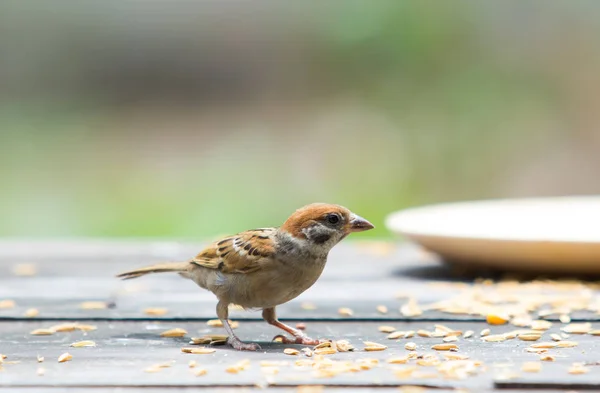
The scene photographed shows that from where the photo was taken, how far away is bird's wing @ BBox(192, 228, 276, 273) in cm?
277

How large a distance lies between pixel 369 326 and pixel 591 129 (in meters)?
6.42

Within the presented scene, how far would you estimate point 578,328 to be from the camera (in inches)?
112

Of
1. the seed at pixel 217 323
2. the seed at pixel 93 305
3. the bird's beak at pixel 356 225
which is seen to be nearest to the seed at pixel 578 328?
the bird's beak at pixel 356 225

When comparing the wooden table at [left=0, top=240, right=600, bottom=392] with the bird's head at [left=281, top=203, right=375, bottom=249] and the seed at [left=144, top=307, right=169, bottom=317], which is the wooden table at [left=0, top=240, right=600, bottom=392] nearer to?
the seed at [left=144, top=307, right=169, bottom=317]

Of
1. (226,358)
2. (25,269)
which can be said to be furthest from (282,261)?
(25,269)

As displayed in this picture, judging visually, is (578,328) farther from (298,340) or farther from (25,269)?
(25,269)

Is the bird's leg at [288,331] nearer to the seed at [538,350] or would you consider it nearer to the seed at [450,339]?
the seed at [450,339]

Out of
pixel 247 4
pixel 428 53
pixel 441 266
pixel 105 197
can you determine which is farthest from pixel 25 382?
pixel 247 4

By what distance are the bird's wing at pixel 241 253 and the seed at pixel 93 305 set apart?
0.51 meters

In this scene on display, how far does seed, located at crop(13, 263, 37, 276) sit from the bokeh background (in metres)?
3.42

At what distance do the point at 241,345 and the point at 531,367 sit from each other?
2.60 ft

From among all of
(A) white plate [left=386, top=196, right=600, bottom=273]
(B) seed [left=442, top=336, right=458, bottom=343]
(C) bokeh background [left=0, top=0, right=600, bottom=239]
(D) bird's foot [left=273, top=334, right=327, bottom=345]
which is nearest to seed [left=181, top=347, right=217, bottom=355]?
(D) bird's foot [left=273, top=334, right=327, bottom=345]

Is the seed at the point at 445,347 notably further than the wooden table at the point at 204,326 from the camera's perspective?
Yes

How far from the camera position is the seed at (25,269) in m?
3.99
